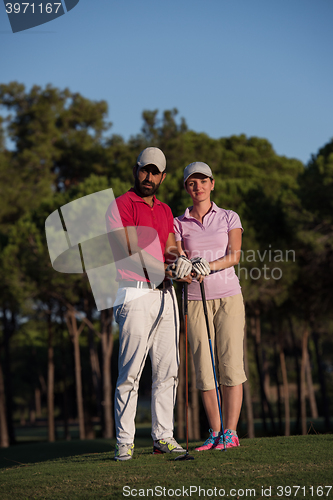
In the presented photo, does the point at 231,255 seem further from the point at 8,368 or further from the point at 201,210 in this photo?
the point at 8,368

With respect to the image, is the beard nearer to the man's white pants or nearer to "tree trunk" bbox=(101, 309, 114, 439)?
the man's white pants

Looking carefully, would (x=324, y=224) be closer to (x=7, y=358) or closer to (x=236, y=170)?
(x=236, y=170)

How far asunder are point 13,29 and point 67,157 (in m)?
19.8

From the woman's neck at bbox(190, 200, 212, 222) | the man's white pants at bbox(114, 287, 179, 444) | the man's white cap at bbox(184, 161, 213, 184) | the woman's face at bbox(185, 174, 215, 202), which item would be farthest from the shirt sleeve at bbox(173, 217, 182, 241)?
the man's white pants at bbox(114, 287, 179, 444)

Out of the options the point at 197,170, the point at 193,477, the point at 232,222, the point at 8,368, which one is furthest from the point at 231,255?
the point at 8,368

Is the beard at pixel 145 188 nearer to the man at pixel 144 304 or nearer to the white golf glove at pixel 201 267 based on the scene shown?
the man at pixel 144 304

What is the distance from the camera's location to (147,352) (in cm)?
344

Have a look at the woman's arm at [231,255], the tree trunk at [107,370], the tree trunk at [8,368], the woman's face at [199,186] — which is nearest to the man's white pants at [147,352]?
the woman's arm at [231,255]

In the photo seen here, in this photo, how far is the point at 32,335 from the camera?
2844 centimetres

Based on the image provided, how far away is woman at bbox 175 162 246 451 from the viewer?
374cm

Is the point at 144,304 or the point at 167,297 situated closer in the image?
the point at 144,304

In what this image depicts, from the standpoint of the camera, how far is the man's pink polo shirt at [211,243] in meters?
3.80

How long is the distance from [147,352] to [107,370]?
48.0 ft

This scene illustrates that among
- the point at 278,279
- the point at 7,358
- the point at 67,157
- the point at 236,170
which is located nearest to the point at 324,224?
the point at 278,279
